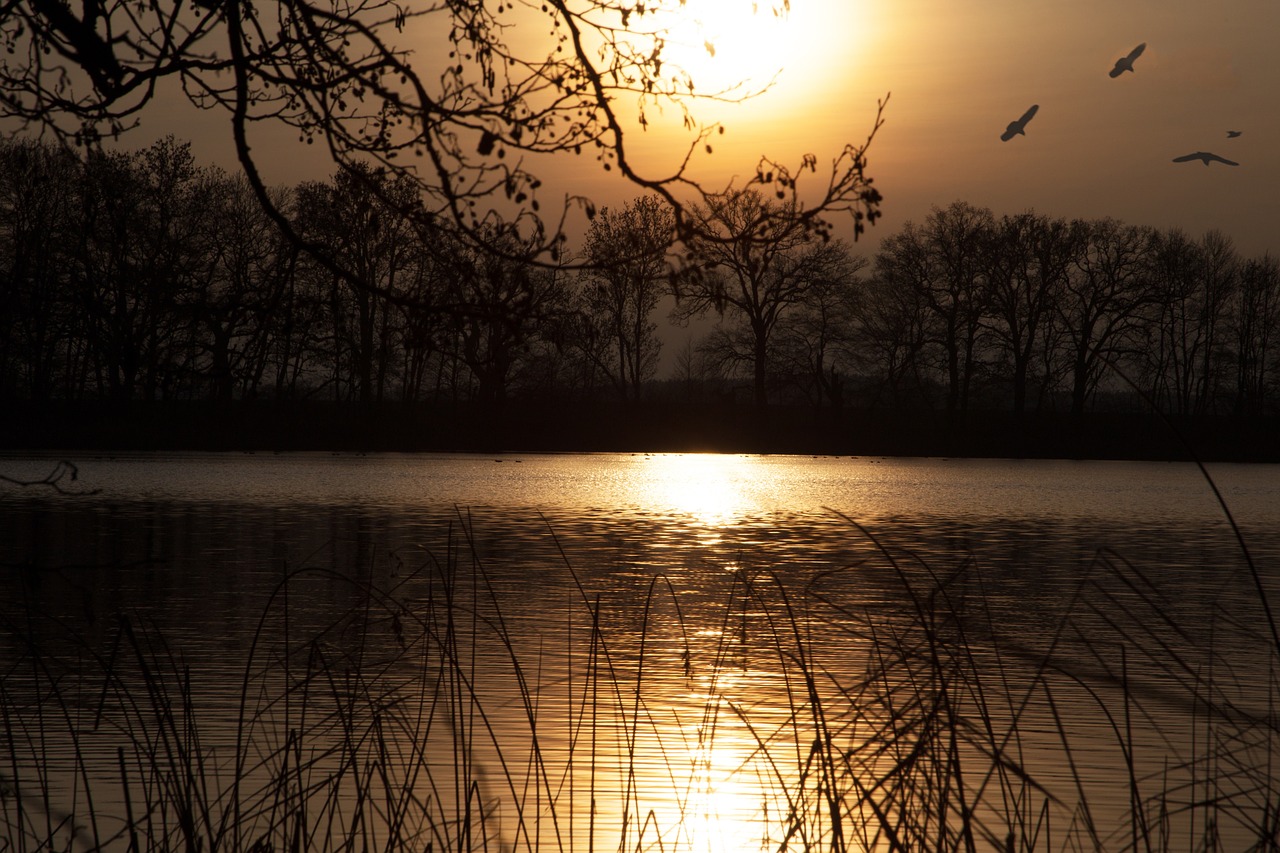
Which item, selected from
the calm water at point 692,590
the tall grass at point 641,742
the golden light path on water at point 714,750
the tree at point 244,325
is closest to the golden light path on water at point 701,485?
the calm water at point 692,590

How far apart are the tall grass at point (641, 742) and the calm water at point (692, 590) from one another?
0.05 metres

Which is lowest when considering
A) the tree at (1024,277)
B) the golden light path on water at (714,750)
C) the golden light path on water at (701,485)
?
the golden light path on water at (714,750)

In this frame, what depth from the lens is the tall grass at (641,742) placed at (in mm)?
4188

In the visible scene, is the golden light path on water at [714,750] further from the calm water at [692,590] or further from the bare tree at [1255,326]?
the bare tree at [1255,326]

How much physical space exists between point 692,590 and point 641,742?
6.24 metres

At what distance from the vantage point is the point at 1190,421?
173 feet

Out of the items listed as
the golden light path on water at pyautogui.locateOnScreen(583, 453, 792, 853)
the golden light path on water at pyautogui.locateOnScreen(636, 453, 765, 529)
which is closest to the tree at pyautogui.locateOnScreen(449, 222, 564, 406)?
the golden light path on water at pyautogui.locateOnScreen(583, 453, 792, 853)

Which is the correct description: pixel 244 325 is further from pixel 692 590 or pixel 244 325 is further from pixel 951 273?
pixel 951 273

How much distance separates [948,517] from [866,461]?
2378 cm

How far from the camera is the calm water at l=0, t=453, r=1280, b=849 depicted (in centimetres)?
571

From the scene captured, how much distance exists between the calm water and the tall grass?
5cm

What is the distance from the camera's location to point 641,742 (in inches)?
268

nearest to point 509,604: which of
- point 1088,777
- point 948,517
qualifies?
point 1088,777

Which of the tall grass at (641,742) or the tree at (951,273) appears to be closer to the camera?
the tall grass at (641,742)
